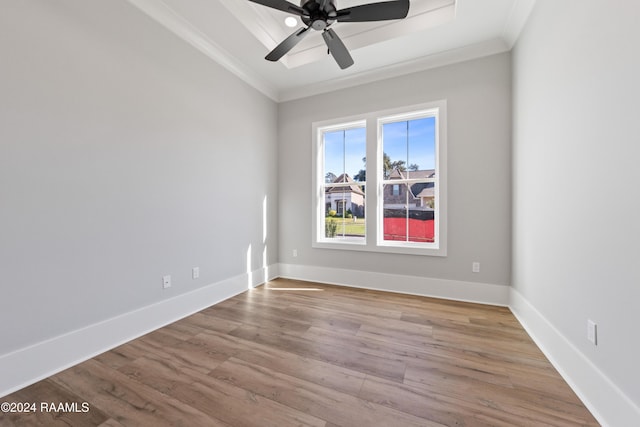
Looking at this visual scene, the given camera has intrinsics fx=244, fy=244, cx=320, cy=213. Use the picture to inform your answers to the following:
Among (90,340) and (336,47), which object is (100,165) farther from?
(336,47)

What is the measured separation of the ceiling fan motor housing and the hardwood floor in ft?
8.50

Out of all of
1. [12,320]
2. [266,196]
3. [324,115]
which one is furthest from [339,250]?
[12,320]

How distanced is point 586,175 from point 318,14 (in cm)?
210

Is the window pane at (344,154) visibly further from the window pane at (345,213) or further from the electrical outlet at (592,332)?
the electrical outlet at (592,332)

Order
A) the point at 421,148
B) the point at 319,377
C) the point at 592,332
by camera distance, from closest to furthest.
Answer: the point at 592,332 → the point at 319,377 → the point at 421,148

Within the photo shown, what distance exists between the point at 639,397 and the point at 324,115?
3.71 m

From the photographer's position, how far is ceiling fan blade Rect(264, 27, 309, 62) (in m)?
2.08

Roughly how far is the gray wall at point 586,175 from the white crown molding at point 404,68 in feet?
1.70

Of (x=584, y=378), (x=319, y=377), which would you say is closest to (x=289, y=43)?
(x=319, y=377)

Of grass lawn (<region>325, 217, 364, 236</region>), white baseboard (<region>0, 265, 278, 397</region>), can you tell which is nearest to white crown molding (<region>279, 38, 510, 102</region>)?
grass lawn (<region>325, 217, 364, 236</region>)

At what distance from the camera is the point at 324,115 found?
3678 mm

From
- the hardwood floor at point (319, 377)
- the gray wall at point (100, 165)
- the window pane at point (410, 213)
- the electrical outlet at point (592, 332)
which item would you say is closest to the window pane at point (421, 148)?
the window pane at point (410, 213)

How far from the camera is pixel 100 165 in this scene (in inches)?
74.5

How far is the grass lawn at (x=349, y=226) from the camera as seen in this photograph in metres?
3.60
